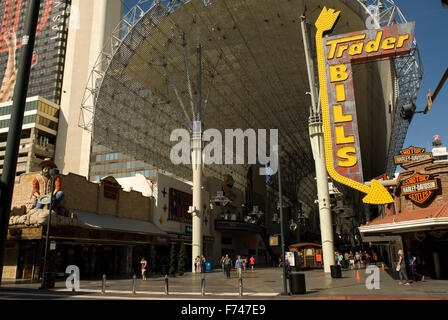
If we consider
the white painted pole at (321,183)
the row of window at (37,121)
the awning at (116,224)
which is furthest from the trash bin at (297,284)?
the row of window at (37,121)

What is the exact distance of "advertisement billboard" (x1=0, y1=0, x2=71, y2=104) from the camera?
335ft

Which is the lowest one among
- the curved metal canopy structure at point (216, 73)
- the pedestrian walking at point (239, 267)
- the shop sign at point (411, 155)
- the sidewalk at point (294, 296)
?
the sidewalk at point (294, 296)

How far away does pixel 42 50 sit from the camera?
107688 mm

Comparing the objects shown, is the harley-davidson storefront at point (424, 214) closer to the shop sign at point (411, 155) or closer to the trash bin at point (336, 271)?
the trash bin at point (336, 271)

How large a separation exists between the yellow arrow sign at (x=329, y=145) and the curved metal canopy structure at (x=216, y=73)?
6478 mm

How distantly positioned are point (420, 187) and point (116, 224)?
→ 81.6 feet

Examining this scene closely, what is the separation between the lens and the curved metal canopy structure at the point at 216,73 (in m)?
36.8

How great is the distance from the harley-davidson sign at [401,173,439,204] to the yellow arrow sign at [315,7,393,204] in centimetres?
258

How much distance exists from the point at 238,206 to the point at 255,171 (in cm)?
1426

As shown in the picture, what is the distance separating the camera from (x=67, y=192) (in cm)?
2911

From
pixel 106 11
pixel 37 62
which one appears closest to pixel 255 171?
pixel 106 11

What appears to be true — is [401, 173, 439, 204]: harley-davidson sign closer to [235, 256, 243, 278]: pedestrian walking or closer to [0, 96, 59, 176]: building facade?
[235, 256, 243, 278]: pedestrian walking

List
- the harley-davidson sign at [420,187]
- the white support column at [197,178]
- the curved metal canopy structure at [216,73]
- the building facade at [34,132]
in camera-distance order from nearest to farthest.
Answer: the harley-davidson sign at [420,187]
the curved metal canopy structure at [216,73]
the white support column at [197,178]
the building facade at [34,132]

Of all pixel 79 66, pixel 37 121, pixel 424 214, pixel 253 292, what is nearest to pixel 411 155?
pixel 424 214
